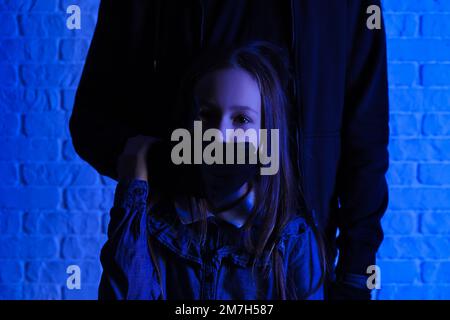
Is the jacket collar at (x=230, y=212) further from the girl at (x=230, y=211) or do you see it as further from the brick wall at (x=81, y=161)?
the brick wall at (x=81, y=161)

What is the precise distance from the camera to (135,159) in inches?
39.5

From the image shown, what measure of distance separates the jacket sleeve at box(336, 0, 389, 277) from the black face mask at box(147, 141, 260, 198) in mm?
215

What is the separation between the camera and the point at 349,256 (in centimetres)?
109

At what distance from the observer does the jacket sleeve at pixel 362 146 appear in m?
1.08

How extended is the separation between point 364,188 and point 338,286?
223 mm

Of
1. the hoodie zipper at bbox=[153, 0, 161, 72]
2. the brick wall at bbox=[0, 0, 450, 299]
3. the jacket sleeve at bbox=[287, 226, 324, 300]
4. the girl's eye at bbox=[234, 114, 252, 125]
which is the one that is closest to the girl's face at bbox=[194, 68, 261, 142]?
the girl's eye at bbox=[234, 114, 252, 125]

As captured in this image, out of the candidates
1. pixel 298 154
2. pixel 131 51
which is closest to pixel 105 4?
pixel 131 51

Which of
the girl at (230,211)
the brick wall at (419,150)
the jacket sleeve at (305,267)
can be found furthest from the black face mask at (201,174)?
the brick wall at (419,150)

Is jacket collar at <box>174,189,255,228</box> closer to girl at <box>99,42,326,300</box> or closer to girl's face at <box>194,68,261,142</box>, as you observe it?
girl at <box>99,42,326,300</box>

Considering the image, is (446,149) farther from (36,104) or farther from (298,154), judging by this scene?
(36,104)

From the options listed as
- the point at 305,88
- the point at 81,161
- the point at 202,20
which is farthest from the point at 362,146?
the point at 81,161

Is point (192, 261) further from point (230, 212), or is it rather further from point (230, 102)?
point (230, 102)

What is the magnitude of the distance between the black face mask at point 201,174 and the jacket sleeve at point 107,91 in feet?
0.26

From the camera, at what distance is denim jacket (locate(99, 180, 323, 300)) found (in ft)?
3.18
